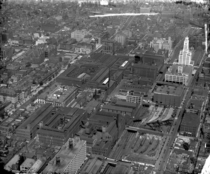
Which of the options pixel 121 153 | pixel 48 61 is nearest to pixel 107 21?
pixel 48 61

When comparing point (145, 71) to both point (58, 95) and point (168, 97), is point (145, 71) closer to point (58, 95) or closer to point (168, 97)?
point (168, 97)

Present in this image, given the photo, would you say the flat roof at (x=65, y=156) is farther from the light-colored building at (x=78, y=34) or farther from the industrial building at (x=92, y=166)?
the light-colored building at (x=78, y=34)

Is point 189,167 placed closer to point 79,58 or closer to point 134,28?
point 79,58

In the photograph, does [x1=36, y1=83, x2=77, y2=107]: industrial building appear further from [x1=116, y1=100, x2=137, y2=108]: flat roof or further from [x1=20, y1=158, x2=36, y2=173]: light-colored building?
[x1=20, y1=158, x2=36, y2=173]: light-colored building

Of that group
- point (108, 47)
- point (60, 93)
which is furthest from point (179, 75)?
point (60, 93)

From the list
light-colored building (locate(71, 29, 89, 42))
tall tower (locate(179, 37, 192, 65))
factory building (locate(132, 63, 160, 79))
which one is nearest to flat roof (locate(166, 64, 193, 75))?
tall tower (locate(179, 37, 192, 65))
